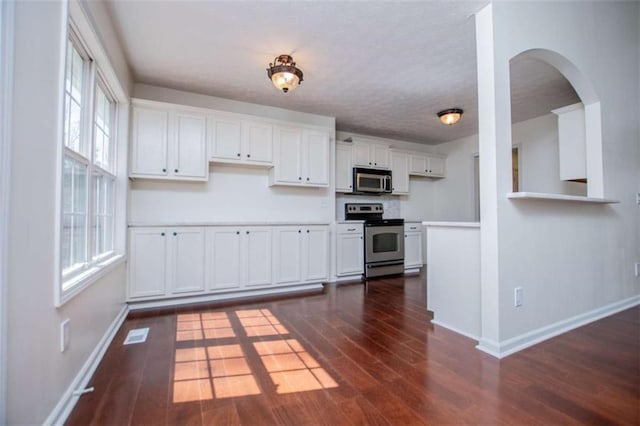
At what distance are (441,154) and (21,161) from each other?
235 inches

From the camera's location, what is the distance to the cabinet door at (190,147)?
319 cm

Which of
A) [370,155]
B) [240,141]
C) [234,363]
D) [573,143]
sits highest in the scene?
[370,155]

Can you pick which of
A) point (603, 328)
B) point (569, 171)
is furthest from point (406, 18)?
point (603, 328)

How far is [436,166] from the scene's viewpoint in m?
5.59

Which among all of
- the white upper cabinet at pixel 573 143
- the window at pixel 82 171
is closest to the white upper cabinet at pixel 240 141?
the window at pixel 82 171

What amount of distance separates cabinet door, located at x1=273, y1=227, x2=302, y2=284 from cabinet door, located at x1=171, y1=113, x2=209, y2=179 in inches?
45.7

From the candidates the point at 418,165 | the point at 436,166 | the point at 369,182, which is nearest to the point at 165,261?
the point at 369,182

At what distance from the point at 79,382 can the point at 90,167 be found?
1296 millimetres

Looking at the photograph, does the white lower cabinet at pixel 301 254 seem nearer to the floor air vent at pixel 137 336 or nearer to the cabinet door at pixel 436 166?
the floor air vent at pixel 137 336

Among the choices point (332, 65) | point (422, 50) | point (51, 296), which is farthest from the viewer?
point (332, 65)

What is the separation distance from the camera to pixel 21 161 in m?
1.04

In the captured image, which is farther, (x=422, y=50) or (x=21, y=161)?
(x=422, y=50)

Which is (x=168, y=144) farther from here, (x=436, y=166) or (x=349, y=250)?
(x=436, y=166)

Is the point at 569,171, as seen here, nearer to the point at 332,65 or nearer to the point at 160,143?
the point at 332,65
